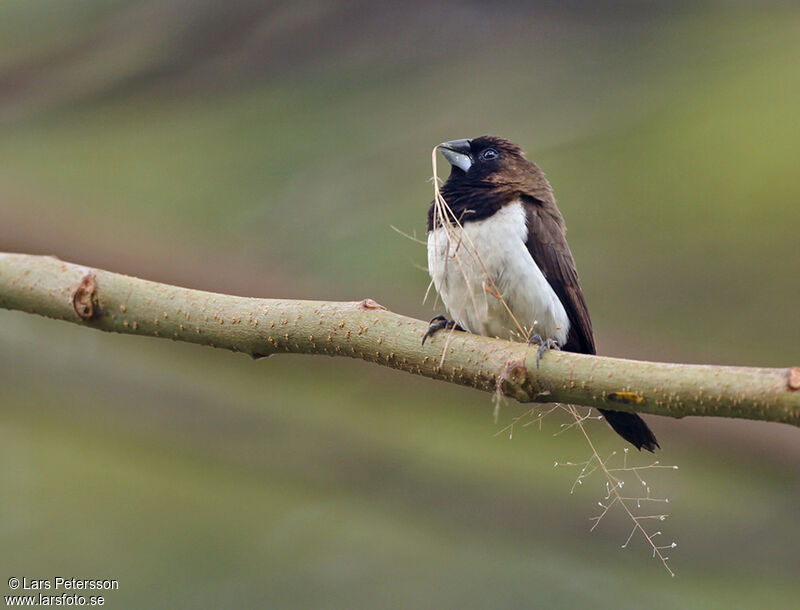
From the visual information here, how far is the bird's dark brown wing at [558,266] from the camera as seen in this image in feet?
8.38

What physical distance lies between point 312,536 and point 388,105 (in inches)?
73.3

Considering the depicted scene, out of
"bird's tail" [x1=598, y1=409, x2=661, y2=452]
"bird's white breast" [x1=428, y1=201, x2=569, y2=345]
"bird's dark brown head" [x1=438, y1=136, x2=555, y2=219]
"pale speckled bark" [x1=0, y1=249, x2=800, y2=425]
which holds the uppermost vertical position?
"bird's dark brown head" [x1=438, y1=136, x2=555, y2=219]

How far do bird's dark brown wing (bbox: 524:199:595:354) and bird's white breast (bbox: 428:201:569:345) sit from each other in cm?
3

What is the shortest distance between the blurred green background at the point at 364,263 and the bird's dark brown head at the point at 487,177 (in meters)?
0.60

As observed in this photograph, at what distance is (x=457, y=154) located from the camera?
9.09 ft

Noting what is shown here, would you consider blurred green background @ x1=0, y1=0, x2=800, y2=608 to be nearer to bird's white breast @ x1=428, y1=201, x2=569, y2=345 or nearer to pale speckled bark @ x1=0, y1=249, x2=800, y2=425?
bird's white breast @ x1=428, y1=201, x2=569, y2=345

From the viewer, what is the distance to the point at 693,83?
3711 millimetres

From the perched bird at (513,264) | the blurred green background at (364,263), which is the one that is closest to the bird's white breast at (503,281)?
the perched bird at (513,264)

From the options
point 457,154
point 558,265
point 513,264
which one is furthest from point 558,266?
point 457,154

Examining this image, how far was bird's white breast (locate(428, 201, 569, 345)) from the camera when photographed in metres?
2.41

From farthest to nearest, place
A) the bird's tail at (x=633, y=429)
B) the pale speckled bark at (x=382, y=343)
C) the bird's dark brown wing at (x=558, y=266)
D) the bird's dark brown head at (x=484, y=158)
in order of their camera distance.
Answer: the bird's dark brown head at (x=484, y=158)
the bird's dark brown wing at (x=558, y=266)
the bird's tail at (x=633, y=429)
the pale speckled bark at (x=382, y=343)

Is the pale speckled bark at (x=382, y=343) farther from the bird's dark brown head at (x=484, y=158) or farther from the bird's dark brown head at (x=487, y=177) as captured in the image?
the bird's dark brown head at (x=484, y=158)

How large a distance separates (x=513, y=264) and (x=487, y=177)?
14.2 inches

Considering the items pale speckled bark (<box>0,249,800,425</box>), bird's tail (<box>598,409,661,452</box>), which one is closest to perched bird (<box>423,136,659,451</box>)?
bird's tail (<box>598,409,661,452</box>)
